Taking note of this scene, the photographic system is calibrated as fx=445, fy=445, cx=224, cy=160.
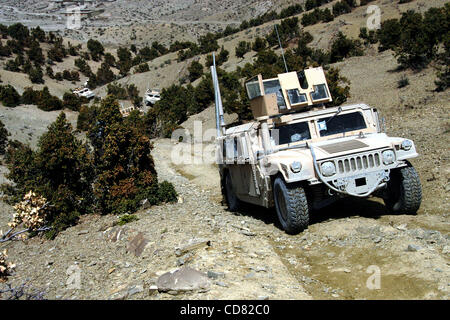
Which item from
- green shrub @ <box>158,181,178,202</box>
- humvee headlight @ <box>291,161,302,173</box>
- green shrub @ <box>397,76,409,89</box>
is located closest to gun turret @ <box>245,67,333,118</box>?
humvee headlight @ <box>291,161,302,173</box>

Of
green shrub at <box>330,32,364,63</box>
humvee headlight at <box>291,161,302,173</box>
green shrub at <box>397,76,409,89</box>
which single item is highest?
green shrub at <box>330,32,364,63</box>

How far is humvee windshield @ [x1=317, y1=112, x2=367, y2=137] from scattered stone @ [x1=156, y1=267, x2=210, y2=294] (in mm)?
4612

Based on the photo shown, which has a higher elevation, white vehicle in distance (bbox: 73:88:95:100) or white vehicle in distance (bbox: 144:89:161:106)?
white vehicle in distance (bbox: 73:88:95:100)

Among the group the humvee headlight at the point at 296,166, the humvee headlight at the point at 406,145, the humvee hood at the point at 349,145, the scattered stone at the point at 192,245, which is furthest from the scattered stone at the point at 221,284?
the humvee headlight at the point at 406,145

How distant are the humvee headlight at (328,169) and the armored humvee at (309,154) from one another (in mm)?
17

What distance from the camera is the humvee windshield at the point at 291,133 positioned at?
923 cm

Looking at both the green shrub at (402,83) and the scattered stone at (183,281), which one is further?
the green shrub at (402,83)

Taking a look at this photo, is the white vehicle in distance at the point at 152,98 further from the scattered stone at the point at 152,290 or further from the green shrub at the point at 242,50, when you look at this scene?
the scattered stone at the point at 152,290

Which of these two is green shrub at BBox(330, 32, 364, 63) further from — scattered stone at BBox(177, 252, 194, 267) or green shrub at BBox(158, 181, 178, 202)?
scattered stone at BBox(177, 252, 194, 267)

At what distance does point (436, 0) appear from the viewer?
4497 cm

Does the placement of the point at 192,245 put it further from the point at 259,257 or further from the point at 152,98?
the point at 152,98

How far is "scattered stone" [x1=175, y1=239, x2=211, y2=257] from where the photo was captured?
7.52 meters
